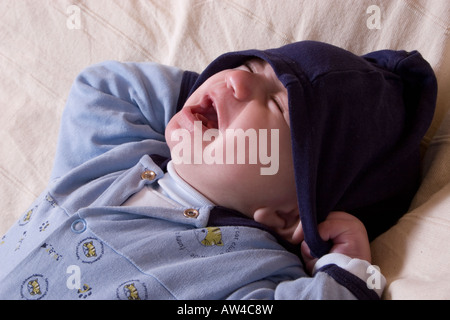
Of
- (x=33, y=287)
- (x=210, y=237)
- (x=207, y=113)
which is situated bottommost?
(x=33, y=287)

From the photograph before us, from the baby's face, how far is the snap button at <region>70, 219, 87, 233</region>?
218mm

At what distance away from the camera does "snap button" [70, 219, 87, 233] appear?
100 cm

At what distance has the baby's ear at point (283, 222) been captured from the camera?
3.52 feet

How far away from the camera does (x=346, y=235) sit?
1.03 m

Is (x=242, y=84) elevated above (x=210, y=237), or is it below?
above

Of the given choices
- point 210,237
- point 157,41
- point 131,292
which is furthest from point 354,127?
point 157,41

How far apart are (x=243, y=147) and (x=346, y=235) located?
263mm

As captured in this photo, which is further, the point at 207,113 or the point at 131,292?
the point at 207,113

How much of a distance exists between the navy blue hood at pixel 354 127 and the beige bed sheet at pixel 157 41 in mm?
80

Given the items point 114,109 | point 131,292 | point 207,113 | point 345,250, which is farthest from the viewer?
point 114,109

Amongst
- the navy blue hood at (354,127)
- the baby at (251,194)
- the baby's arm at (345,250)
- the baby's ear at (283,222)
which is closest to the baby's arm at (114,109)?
the baby at (251,194)

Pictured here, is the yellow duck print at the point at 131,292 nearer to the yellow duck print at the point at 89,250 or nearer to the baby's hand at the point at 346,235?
the yellow duck print at the point at 89,250

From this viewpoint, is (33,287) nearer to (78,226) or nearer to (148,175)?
(78,226)

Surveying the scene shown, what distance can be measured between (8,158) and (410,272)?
3.16 ft
